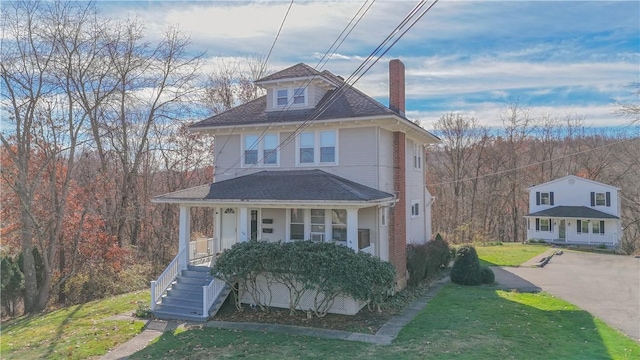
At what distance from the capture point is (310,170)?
51.8 feet

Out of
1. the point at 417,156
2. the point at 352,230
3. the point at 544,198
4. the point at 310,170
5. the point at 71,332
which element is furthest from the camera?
the point at 544,198

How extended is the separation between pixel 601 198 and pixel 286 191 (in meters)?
33.0

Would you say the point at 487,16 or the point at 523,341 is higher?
the point at 487,16

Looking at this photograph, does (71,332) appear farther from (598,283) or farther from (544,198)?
(544,198)

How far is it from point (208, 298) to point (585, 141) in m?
47.0

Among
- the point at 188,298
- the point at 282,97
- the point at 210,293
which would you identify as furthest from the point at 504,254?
the point at 188,298

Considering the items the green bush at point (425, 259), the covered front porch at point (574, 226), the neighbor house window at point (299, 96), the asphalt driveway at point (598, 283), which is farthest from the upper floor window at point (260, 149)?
the covered front porch at point (574, 226)

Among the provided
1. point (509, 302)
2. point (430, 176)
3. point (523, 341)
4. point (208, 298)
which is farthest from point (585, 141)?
point (208, 298)

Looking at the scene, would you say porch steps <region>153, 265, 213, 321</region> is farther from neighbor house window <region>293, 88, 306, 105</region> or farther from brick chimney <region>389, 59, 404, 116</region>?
brick chimney <region>389, 59, 404, 116</region>

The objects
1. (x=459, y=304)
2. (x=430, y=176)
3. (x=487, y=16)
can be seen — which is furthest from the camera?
(x=430, y=176)

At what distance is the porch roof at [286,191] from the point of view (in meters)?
13.0

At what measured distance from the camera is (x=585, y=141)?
45.3 m

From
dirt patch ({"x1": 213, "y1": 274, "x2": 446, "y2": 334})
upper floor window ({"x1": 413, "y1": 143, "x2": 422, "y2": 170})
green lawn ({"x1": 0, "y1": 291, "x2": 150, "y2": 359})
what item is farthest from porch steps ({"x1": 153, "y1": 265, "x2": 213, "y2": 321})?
upper floor window ({"x1": 413, "y1": 143, "x2": 422, "y2": 170})

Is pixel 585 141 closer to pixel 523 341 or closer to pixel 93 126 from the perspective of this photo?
pixel 523 341
